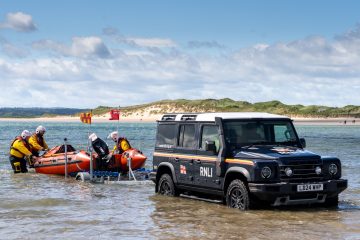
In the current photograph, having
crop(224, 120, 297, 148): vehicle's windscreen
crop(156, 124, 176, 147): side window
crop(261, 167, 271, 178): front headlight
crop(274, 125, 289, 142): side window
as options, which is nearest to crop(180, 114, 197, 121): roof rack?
crop(156, 124, 176, 147): side window

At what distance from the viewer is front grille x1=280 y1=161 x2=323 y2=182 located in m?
12.9

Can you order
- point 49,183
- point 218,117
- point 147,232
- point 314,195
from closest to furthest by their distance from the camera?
point 147,232 < point 314,195 < point 218,117 < point 49,183

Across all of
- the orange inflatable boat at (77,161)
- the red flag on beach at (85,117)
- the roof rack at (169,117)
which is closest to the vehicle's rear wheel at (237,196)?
the roof rack at (169,117)

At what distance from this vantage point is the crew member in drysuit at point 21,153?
24.0 metres

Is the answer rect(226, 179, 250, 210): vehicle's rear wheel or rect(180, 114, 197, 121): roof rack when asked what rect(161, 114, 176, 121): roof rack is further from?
rect(226, 179, 250, 210): vehicle's rear wheel

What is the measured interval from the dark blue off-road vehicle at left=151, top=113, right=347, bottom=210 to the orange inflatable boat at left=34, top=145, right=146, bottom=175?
15.1ft

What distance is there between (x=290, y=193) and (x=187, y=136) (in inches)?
131

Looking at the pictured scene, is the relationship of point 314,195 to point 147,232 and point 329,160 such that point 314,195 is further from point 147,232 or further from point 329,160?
point 147,232

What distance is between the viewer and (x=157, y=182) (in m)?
16.4

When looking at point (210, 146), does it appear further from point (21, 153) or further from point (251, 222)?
point (21, 153)

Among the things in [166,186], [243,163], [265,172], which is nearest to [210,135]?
[243,163]

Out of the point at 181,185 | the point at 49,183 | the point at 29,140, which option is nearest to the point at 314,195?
the point at 181,185

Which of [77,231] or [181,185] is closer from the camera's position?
[77,231]

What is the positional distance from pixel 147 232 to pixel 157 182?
4.92 meters
